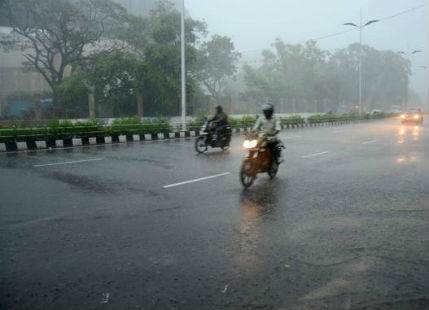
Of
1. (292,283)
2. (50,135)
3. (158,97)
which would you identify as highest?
(158,97)

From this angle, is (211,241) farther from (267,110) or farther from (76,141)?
(76,141)

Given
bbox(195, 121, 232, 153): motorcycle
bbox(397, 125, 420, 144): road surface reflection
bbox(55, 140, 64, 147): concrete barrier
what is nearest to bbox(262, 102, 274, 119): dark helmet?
bbox(195, 121, 232, 153): motorcycle

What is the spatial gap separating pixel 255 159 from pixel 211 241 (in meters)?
3.98

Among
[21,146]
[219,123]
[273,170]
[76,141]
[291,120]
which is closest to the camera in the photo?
→ [273,170]

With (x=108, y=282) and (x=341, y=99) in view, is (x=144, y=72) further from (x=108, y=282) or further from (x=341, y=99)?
(x=341, y=99)

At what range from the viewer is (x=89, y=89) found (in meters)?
29.8

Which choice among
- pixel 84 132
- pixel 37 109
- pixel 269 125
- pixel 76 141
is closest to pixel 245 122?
pixel 37 109

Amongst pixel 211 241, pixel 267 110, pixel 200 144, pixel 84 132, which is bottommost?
pixel 211 241

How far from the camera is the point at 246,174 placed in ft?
28.1

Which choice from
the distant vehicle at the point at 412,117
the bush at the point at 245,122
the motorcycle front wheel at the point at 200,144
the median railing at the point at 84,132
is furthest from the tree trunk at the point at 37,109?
the distant vehicle at the point at 412,117

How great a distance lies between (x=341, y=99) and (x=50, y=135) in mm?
61189

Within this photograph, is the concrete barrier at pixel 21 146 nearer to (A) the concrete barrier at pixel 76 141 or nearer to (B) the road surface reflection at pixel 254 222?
(A) the concrete barrier at pixel 76 141

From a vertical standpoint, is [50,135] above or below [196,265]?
above

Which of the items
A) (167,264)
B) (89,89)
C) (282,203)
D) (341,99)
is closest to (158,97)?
(89,89)
